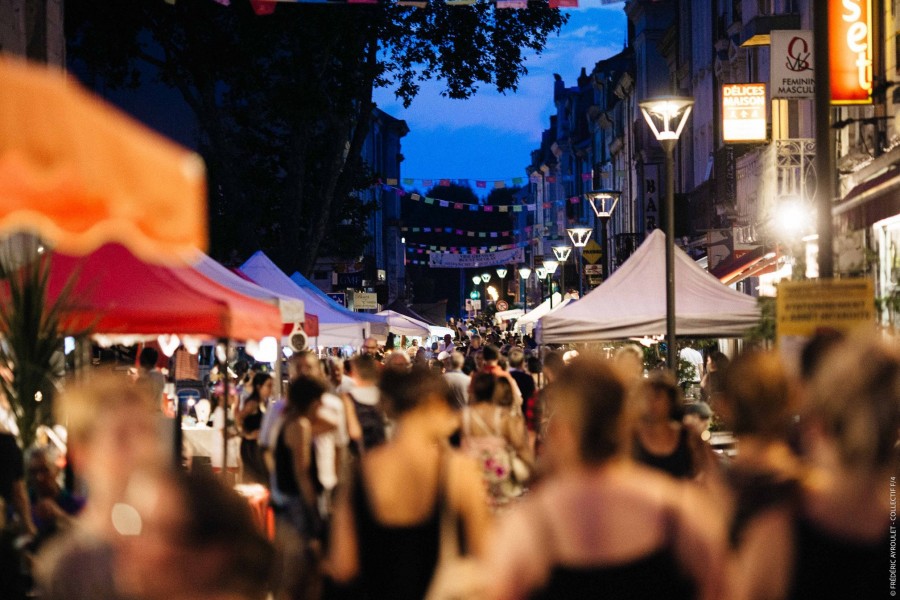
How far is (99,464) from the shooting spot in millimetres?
4781

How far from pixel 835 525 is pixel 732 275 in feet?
85.3

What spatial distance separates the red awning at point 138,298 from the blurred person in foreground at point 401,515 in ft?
20.9

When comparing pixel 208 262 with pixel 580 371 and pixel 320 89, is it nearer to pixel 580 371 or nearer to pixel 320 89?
pixel 580 371

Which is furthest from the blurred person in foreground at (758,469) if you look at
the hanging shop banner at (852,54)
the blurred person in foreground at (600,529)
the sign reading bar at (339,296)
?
the sign reading bar at (339,296)

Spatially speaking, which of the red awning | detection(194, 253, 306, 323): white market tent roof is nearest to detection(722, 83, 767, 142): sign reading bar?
detection(194, 253, 306, 323): white market tent roof

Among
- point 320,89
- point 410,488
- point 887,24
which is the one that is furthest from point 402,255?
point 410,488

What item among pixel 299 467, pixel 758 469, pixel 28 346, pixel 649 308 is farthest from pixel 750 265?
pixel 758 469

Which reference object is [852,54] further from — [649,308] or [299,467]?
[299,467]

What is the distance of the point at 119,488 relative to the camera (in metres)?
4.68

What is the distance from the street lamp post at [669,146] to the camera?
15.4 metres

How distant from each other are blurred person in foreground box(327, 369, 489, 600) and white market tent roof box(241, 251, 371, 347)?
16481 millimetres

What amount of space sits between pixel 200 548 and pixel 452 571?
2.30 m

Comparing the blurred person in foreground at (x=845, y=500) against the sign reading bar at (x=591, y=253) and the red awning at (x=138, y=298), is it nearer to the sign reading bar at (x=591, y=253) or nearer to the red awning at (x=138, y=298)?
the red awning at (x=138, y=298)

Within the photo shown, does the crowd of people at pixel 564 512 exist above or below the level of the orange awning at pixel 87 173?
below
